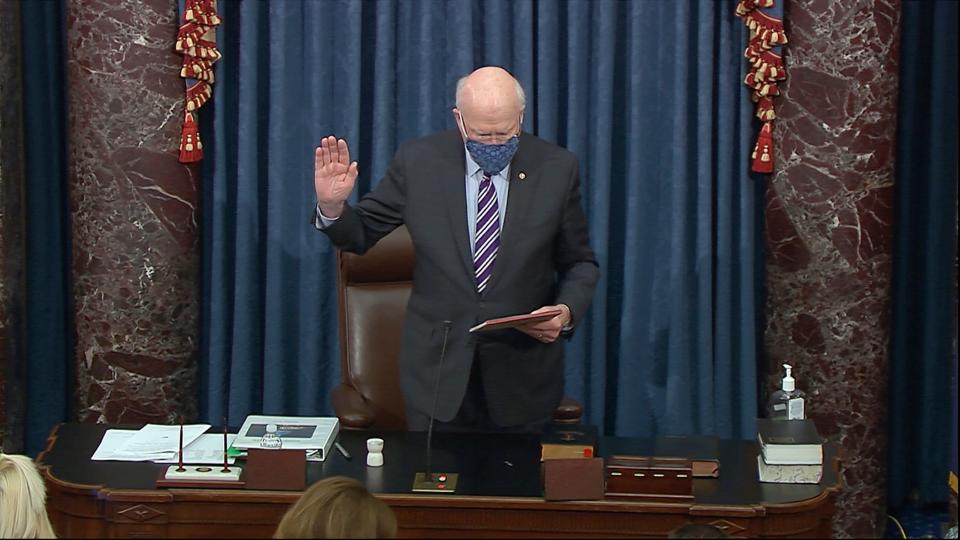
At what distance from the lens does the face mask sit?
159 inches

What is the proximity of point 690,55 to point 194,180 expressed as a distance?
1852 mm

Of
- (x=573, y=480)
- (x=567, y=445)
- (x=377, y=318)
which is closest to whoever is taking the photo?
(x=573, y=480)

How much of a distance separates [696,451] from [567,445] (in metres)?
0.34

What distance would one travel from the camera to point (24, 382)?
5.40m

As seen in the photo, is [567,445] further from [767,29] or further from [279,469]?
[767,29]

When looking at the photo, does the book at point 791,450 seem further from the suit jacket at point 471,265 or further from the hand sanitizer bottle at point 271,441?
the hand sanitizer bottle at point 271,441

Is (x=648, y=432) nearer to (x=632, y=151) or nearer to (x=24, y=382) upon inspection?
(x=632, y=151)

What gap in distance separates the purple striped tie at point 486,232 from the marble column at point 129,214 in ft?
4.88

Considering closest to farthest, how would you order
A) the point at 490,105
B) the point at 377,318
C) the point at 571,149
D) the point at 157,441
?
the point at 157,441 < the point at 490,105 < the point at 377,318 < the point at 571,149

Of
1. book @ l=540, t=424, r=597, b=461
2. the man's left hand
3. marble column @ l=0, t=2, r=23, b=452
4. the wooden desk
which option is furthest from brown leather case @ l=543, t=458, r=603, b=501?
marble column @ l=0, t=2, r=23, b=452

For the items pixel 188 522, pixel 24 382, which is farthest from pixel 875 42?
pixel 24 382

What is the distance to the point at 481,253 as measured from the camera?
414cm

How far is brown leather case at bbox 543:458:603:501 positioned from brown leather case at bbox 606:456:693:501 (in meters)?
0.05

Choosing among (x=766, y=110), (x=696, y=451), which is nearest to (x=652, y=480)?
(x=696, y=451)
